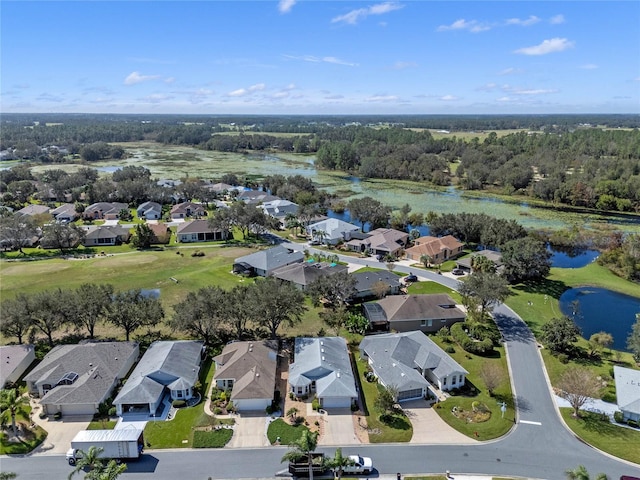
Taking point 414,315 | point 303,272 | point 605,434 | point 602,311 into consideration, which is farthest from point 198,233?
point 605,434

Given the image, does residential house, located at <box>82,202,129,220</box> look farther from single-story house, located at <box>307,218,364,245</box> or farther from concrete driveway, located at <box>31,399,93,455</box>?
concrete driveway, located at <box>31,399,93,455</box>

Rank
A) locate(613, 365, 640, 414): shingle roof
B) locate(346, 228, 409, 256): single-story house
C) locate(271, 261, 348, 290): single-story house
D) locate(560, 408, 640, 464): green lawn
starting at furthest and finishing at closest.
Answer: locate(346, 228, 409, 256): single-story house → locate(271, 261, 348, 290): single-story house → locate(613, 365, 640, 414): shingle roof → locate(560, 408, 640, 464): green lawn

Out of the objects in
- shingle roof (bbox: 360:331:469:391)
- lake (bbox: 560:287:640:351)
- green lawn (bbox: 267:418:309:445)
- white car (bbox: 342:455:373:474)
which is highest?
shingle roof (bbox: 360:331:469:391)

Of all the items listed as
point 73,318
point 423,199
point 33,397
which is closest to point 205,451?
point 33,397

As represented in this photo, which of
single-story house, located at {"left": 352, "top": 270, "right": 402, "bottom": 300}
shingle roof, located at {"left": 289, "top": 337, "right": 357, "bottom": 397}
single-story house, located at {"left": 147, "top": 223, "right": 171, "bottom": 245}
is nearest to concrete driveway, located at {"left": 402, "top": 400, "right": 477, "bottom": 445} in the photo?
shingle roof, located at {"left": 289, "top": 337, "right": 357, "bottom": 397}

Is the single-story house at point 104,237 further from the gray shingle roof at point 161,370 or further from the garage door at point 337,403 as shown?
the garage door at point 337,403

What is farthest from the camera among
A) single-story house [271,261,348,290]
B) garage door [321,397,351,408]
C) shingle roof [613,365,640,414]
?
single-story house [271,261,348,290]

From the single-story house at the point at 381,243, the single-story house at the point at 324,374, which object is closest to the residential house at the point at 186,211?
the single-story house at the point at 381,243
